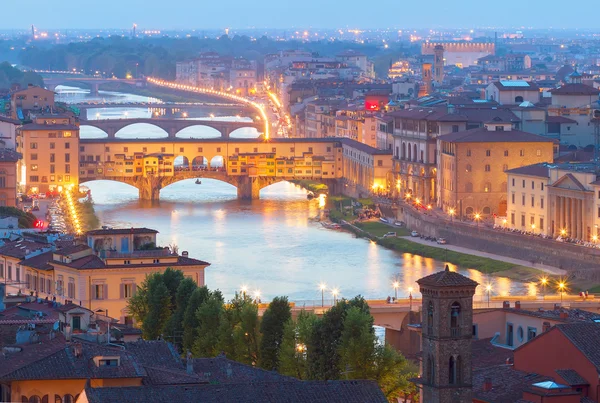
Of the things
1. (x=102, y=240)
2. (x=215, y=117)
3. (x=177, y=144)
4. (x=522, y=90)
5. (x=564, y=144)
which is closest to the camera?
(x=102, y=240)

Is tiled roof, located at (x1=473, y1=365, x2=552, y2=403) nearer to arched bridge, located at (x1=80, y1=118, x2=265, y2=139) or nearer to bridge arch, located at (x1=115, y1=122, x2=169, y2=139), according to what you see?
arched bridge, located at (x1=80, y1=118, x2=265, y2=139)

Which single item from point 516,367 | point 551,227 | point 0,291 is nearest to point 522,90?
point 551,227

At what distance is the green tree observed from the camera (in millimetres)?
14578

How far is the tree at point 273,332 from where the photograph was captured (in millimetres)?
14367

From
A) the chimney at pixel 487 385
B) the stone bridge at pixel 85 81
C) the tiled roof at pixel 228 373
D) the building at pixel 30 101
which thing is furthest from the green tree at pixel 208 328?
the stone bridge at pixel 85 81

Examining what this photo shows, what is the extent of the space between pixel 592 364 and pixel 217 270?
45.7 feet

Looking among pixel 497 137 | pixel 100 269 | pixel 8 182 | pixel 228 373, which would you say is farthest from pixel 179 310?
pixel 497 137

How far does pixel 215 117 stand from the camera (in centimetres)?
6656

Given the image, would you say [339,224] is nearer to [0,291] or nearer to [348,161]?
[348,161]

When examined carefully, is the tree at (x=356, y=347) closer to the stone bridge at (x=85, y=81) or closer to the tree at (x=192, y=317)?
the tree at (x=192, y=317)

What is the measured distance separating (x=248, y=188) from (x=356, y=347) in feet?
87.6

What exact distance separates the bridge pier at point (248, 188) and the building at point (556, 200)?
986 centimetres

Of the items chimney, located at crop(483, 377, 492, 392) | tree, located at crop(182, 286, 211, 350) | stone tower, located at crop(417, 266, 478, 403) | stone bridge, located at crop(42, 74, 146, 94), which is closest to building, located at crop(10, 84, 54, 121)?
tree, located at crop(182, 286, 211, 350)

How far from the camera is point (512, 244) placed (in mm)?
28203
